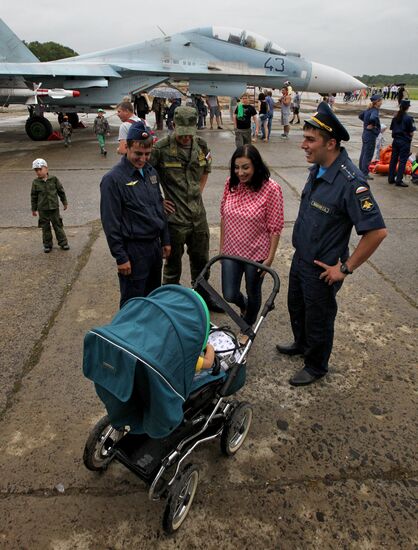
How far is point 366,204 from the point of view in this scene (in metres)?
2.30

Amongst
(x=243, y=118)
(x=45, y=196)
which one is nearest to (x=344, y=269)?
(x=45, y=196)

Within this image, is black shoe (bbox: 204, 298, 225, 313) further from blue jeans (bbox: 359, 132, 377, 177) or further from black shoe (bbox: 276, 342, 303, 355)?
blue jeans (bbox: 359, 132, 377, 177)

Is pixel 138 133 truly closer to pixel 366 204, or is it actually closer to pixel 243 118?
pixel 366 204

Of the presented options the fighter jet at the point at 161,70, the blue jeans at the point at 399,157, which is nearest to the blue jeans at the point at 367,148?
the blue jeans at the point at 399,157

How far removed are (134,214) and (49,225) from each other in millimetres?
2810

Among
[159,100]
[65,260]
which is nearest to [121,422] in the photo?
[65,260]

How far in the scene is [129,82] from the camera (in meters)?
14.8

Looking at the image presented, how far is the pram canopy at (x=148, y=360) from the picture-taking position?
5.29 ft

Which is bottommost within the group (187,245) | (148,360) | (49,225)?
(49,225)

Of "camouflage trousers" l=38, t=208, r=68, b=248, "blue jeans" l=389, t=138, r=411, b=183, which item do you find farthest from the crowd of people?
"blue jeans" l=389, t=138, r=411, b=183

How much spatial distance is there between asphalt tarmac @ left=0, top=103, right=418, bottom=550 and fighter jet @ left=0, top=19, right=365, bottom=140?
11398 millimetres

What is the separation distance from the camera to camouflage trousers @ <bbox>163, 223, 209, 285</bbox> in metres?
3.54

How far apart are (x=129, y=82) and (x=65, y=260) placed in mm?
12503

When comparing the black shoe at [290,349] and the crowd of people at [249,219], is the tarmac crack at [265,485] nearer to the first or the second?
the crowd of people at [249,219]
